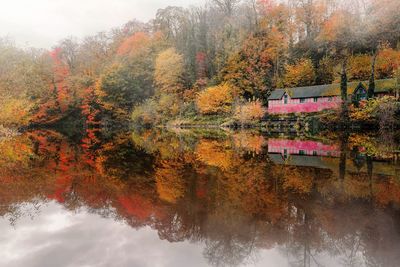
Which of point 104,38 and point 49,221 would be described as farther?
point 104,38

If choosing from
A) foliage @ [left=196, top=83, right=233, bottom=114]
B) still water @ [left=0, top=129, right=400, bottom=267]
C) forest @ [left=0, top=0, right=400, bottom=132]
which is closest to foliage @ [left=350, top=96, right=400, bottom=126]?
forest @ [left=0, top=0, right=400, bottom=132]

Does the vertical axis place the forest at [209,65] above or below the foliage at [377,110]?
above

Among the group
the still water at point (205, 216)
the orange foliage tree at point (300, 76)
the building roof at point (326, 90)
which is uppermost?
the orange foliage tree at point (300, 76)

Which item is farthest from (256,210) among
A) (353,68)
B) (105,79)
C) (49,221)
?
(105,79)

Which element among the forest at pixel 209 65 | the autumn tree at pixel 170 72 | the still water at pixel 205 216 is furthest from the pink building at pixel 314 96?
the still water at pixel 205 216

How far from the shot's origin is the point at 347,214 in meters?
6.66

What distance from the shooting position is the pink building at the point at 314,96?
38.9 metres

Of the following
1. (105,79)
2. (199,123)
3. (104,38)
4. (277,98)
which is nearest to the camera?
(277,98)

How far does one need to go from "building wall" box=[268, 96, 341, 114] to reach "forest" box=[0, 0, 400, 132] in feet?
8.47

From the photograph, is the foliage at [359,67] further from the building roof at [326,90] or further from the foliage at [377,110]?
the foliage at [377,110]

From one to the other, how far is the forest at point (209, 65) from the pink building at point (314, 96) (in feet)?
6.19

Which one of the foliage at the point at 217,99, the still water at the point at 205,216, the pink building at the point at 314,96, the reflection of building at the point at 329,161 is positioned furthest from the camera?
the foliage at the point at 217,99

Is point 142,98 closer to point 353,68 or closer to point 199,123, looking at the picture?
A: point 199,123

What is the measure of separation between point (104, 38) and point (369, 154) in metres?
68.4
